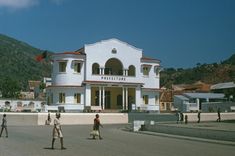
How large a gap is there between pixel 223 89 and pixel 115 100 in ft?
137

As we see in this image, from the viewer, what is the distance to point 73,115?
5059 cm

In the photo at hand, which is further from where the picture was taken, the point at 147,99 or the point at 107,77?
the point at 147,99

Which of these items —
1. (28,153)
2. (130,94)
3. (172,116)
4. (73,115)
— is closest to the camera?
(28,153)

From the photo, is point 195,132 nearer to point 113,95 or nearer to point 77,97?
point 77,97

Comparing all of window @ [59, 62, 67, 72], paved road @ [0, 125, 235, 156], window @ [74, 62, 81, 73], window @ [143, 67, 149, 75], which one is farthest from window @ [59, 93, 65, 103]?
paved road @ [0, 125, 235, 156]

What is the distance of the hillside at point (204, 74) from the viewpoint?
145m

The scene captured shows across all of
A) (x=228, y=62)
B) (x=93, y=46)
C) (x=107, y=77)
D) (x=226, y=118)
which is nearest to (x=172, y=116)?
(x=226, y=118)

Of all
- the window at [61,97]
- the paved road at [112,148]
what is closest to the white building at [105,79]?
the window at [61,97]

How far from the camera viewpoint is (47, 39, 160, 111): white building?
6144 centimetres

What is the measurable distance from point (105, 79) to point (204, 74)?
322 ft

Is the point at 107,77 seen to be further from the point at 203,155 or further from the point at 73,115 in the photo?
the point at 203,155

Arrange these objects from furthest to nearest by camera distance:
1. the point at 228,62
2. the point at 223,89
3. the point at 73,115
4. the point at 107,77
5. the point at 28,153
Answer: the point at 228,62 → the point at 223,89 → the point at 107,77 → the point at 73,115 → the point at 28,153

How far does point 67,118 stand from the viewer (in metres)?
50.1

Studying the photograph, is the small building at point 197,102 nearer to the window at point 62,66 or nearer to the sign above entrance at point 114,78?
the sign above entrance at point 114,78
